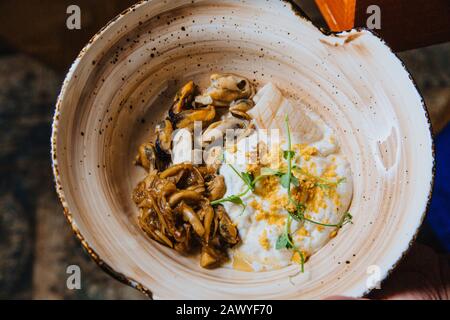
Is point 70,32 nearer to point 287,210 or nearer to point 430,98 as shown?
point 287,210

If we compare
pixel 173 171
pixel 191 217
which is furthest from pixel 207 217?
pixel 173 171

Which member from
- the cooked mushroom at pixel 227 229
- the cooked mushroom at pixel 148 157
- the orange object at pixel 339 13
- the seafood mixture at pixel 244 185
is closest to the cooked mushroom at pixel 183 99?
the seafood mixture at pixel 244 185

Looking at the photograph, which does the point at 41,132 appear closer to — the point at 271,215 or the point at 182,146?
the point at 182,146

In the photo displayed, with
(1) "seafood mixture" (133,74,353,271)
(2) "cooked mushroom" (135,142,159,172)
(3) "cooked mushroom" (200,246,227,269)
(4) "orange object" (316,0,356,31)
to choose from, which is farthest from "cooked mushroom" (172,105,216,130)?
(4) "orange object" (316,0,356,31)

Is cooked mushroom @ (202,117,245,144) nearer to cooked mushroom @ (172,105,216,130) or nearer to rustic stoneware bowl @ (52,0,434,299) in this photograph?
cooked mushroom @ (172,105,216,130)

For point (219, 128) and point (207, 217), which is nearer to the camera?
point (207, 217)
